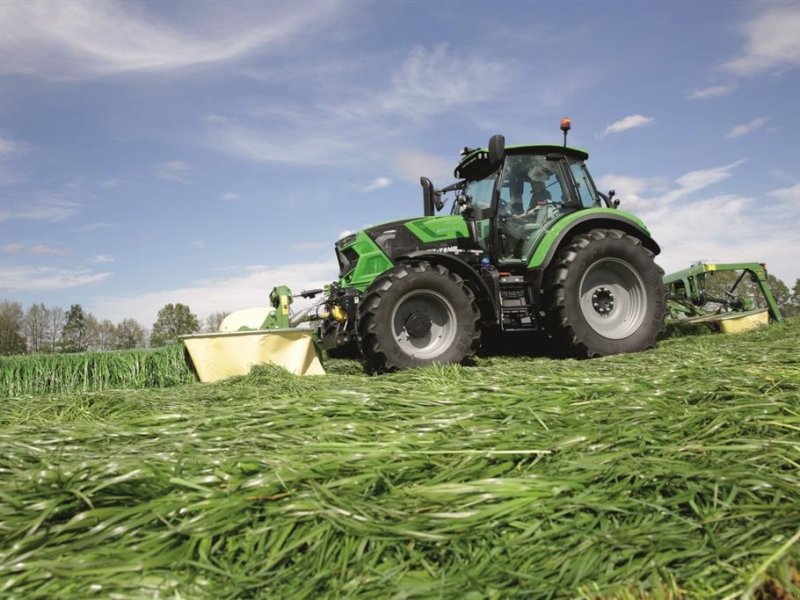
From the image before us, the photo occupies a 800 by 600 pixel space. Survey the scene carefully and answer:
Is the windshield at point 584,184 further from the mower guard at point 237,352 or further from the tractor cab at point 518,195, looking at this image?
the mower guard at point 237,352

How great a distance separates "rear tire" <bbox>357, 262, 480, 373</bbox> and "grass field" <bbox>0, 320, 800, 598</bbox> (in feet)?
8.77

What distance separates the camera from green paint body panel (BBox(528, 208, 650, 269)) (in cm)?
579

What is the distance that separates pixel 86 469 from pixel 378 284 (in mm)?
3530

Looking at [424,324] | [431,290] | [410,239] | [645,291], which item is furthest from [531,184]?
[424,324]

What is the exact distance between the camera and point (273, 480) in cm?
170

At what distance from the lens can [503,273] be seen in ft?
20.0

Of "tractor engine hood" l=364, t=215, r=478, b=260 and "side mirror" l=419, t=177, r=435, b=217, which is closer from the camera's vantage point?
"tractor engine hood" l=364, t=215, r=478, b=260

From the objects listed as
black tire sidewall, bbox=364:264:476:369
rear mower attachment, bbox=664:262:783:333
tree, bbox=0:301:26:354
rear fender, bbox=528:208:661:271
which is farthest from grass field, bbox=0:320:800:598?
tree, bbox=0:301:26:354

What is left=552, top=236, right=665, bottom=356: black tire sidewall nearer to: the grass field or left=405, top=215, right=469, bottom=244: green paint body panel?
left=405, top=215, right=469, bottom=244: green paint body panel

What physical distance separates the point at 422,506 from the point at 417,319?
145 inches

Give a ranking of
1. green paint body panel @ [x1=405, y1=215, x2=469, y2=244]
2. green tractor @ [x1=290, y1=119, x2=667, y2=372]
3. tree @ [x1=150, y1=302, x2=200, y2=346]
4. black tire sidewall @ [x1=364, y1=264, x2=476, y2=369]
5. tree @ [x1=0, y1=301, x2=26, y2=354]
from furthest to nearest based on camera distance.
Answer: tree @ [x1=150, y1=302, x2=200, y2=346]
tree @ [x1=0, y1=301, x2=26, y2=354]
green paint body panel @ [x1=405, y1=215, x2=469, y2=244]
green tractor @ [x1=290, y1=119, x2=667, y2=372]
black tire sidewall @ [x1=364, y1=264, x2=476, y2=369]

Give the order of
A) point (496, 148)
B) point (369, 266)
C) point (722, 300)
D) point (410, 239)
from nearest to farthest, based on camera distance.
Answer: point (496, 148)
point (369, 266)
point (410, 239)
point (722, 300)

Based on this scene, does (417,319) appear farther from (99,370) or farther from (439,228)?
(99,370)

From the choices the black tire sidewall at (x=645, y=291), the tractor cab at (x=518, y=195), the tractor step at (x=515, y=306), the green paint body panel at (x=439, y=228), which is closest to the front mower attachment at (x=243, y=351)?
the green paint body panel at (x=439, y=228)
